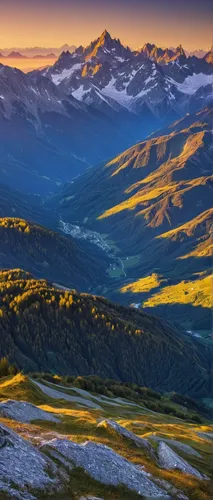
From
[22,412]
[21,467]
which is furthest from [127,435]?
[21,467]

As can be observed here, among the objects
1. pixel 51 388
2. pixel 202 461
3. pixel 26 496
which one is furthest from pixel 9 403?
pixel 51 388

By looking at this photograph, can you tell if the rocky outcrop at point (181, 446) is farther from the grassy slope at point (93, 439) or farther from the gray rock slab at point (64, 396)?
the gray rock slab at point (64, 396)

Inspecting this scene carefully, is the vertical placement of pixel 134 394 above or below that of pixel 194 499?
above

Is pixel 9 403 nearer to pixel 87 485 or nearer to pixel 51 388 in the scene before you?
pixel 87 485

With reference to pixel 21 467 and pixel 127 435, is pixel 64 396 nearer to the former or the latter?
pixel 127 435

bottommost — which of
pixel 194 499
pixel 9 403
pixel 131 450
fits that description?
pixel 194 499

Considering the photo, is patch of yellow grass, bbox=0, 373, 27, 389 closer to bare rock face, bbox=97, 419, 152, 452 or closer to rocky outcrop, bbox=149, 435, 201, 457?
rocky outcrop, bbox=149, 435, 201, 457
